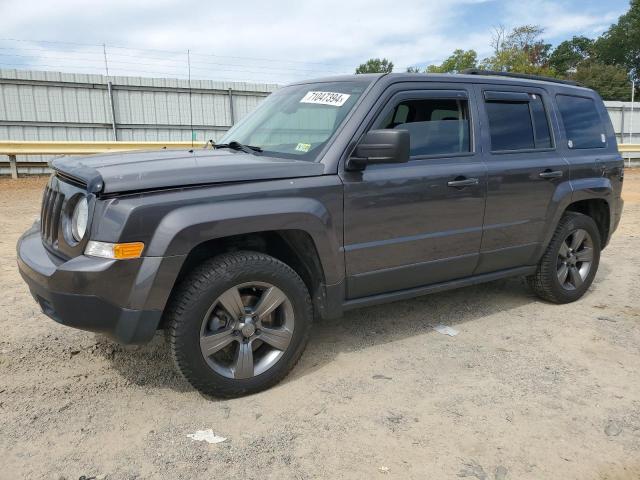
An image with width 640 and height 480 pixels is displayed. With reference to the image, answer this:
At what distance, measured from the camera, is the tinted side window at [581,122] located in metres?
4.60

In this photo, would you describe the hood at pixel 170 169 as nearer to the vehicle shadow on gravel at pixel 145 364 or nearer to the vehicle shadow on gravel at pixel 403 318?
the vehicle shadow on gravel at pixel 145 364

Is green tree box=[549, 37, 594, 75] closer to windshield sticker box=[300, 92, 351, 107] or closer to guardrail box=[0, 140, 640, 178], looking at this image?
guardrail box=[0, 140, 640, 178]

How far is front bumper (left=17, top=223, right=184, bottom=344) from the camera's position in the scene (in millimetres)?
2605

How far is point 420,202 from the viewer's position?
354 centimetres

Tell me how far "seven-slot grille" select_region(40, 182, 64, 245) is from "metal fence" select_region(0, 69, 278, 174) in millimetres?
9975

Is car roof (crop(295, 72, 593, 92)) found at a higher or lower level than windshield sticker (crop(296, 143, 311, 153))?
higher

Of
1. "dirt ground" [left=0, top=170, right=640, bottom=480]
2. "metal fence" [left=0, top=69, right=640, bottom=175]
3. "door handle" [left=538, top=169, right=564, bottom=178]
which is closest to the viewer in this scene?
"dirt ground" [left=0, top=170, right=640, bottom=480]

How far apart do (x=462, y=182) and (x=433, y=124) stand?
18.2 inches

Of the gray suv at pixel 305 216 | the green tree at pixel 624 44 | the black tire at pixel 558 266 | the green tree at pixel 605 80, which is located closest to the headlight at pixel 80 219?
the gray suv at pixel 305 216

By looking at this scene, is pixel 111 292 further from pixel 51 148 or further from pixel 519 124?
pixel 51 148

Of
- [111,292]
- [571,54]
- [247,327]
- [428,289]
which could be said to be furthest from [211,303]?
[571,54]

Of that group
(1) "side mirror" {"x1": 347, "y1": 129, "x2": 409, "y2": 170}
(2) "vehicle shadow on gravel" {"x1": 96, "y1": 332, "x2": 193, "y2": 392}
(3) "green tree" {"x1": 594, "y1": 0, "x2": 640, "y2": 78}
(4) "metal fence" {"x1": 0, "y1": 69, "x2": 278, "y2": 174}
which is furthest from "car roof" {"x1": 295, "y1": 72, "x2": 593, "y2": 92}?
(3) "green tree" {"x1": 594, "y1": 0, "x2": 640, "y2": 78}

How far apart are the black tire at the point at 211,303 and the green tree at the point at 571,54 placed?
67018mm

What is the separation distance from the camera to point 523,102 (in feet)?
14.1
